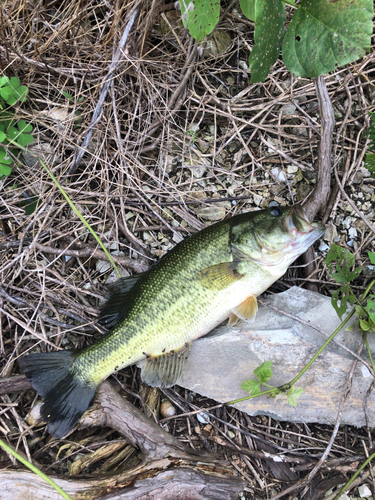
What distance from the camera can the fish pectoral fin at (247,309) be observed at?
306 centimetres

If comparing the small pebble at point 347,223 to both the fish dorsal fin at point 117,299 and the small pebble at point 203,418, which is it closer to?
the fish dorsal fin at point 117,299

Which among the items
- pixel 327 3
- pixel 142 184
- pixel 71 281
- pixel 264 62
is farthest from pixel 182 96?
pixel 71 281

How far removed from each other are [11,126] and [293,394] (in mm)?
3359

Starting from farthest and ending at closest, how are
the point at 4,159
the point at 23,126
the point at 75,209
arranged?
1. the point at 23,126
2. the point at 4,159
3. the point at 75,209

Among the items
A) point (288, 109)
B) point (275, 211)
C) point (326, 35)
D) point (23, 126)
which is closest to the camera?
point (326, 35)

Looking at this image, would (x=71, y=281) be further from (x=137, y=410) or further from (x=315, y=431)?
(x=315, y=431)

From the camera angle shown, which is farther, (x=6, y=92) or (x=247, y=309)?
(x=6, y=92)

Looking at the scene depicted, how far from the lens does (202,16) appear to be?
112 inches

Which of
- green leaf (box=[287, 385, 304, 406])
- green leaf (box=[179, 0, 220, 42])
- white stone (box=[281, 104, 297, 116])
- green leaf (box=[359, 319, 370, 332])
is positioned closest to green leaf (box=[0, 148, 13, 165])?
green leaf (box=[179, 0, 220, 42])

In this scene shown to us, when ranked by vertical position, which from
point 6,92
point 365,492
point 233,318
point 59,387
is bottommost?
point 365,492

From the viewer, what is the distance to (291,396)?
2.77 metres

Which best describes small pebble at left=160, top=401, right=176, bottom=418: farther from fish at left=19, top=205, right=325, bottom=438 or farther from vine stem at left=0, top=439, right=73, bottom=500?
vine stem at left=0, top=439, right=73, bottom=500

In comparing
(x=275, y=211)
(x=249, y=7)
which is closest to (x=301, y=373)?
(x=275, y=211)

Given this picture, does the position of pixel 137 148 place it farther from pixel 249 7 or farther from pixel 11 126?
pixel 249 7
